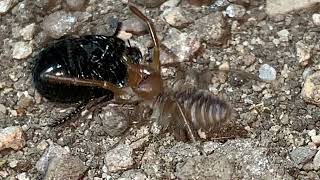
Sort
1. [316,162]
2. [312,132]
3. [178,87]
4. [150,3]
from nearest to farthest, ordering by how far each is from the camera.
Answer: [316,162]
[312,132]
[178,87]
[150,3]

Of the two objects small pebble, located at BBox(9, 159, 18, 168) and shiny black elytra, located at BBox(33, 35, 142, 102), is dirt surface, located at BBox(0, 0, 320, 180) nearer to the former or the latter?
small pebble, located at BBox(9, 159, 18, 168)

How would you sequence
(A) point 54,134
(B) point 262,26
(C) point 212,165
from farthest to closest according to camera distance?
(B) point 262,26, (A) point 54,134, (C) point 212,165

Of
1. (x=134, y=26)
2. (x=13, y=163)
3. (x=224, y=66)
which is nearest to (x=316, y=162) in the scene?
(x=224, y=66)

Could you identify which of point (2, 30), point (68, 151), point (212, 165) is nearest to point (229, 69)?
point (212, 165)

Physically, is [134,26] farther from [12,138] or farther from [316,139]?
[316,139]

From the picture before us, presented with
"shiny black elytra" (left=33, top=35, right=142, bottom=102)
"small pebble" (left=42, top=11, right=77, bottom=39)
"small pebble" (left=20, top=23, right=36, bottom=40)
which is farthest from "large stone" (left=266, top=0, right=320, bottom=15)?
"small pebble" (left=20, top=23, right=36, bottom=40)

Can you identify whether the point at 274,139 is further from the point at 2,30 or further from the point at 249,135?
the point at 2,30

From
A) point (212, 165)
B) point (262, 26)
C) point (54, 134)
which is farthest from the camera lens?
point (262, 26)
